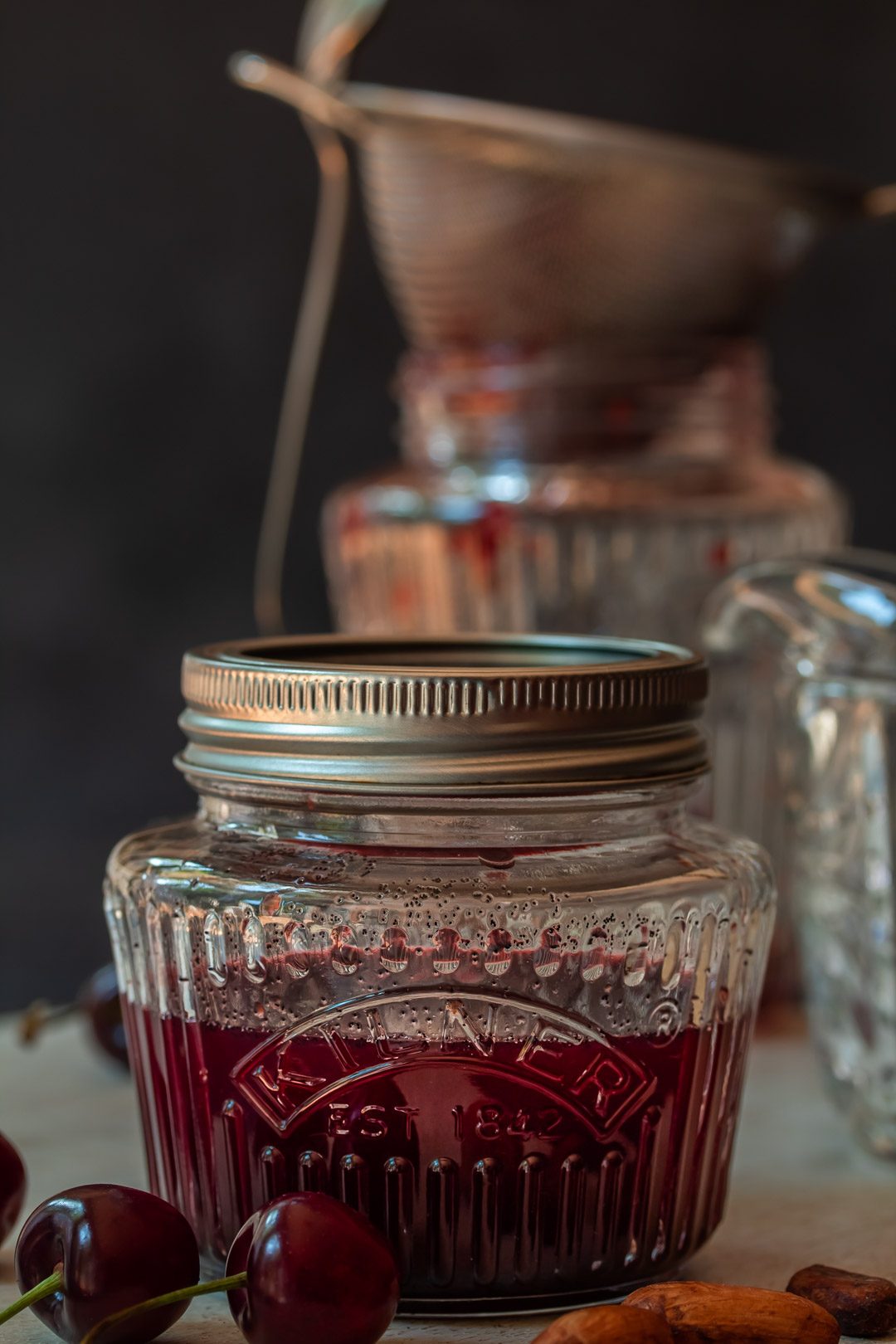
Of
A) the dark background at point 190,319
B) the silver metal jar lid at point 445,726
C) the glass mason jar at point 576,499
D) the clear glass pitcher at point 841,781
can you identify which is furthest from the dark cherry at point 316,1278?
the dark background at point 190,319

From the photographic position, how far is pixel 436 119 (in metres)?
0.87

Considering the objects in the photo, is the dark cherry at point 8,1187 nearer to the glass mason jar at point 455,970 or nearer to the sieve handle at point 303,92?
the glass mason jar at point 455,970

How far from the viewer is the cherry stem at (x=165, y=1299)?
1.57 ft

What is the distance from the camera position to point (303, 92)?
0.90 metres

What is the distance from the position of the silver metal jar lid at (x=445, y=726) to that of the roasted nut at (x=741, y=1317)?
15cm

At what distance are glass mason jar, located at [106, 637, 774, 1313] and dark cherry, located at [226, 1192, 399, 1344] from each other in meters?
0.04

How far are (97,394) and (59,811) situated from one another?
0.34 metres

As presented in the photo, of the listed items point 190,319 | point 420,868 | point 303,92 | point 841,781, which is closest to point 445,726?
point 420,868

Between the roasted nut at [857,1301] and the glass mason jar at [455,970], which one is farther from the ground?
the glass mason jar at [455,970]

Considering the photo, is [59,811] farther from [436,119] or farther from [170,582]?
[436,119]

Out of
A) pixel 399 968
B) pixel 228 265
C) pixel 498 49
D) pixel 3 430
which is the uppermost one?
pixel 498 49

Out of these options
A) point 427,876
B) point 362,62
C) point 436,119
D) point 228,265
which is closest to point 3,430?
point 228,265

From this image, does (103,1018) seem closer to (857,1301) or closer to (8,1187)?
(8,1187)

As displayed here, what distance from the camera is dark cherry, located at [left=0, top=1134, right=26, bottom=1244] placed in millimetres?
579
